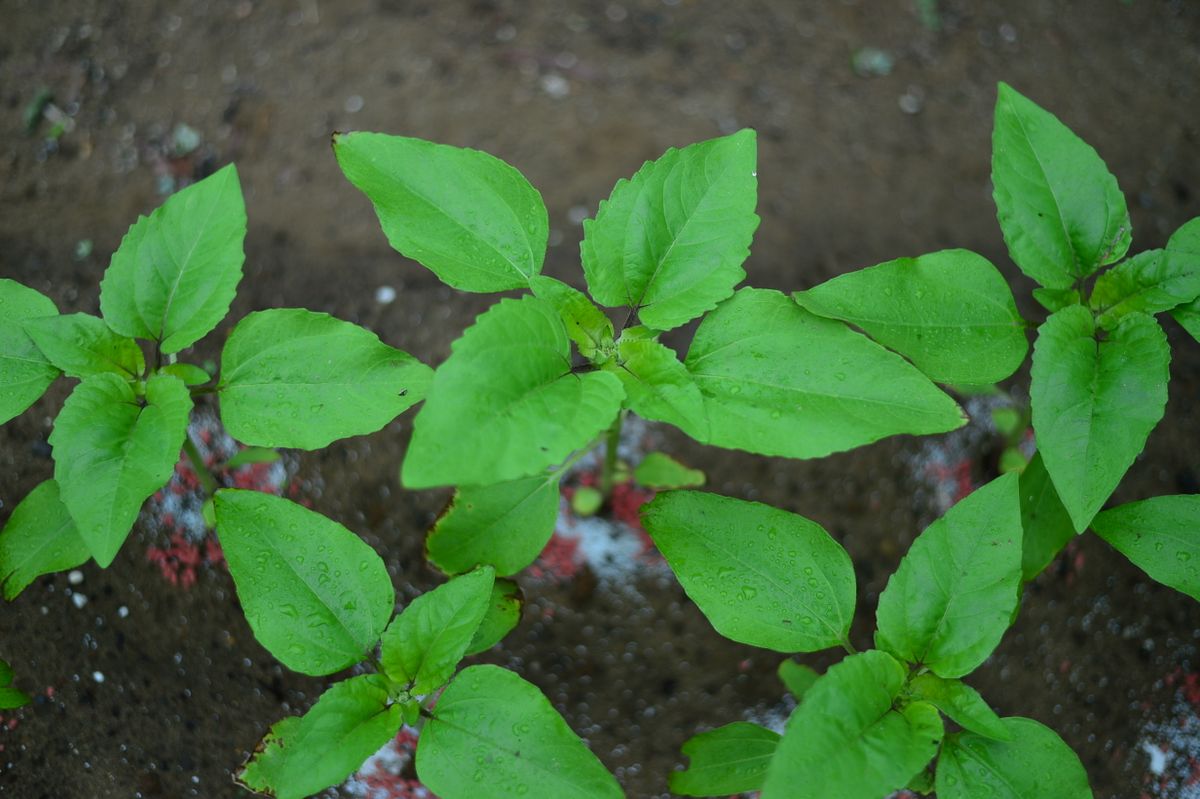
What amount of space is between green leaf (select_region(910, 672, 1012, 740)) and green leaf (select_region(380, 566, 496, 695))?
80 cm

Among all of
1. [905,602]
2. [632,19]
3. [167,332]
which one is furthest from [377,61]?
[905,602]

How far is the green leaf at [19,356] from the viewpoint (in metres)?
1.83

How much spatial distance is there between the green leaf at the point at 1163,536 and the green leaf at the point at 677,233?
0.91 m

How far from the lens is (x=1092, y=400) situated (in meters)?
1.74

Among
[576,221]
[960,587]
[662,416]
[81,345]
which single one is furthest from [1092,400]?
[81,345]

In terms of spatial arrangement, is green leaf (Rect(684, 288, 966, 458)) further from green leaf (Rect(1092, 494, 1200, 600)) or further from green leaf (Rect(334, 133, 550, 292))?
green leaf (Rect(1092, 494, 1200, 600))

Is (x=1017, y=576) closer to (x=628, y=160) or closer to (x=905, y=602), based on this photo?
(x=905, y=602)

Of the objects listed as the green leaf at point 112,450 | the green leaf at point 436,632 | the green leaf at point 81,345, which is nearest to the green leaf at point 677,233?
the green leaf at point 436,632

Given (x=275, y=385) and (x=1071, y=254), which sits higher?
(x=1071, y=254)

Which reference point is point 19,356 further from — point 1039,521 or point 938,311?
point 1039,521

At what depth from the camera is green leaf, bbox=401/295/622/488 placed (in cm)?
145

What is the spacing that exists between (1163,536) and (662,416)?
102 cm

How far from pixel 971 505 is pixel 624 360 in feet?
2.20

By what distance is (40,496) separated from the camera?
1.99 meters
